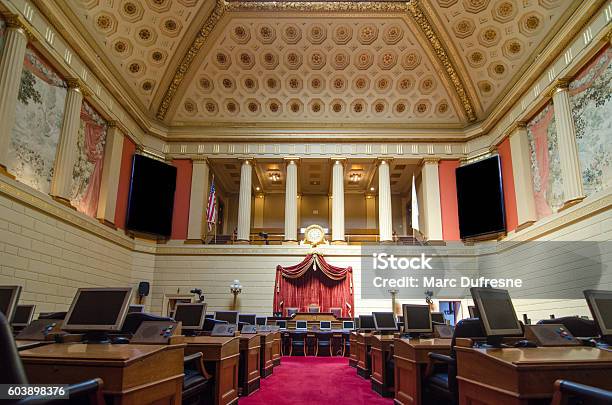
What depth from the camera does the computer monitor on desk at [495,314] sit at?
308 centimetres

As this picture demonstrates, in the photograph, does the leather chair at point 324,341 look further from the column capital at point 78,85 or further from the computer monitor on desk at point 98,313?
the column capital at point 78,85

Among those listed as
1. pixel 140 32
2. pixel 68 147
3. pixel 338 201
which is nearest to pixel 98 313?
pixel 68 147

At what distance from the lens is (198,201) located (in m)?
16.2

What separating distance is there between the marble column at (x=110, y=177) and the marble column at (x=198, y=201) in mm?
2954

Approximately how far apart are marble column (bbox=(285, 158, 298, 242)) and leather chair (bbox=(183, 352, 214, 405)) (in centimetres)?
1177

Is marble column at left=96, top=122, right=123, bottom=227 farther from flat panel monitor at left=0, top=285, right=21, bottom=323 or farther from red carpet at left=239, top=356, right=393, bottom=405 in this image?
flat panel monitor at left=0, top=285, right=21, bottom=323

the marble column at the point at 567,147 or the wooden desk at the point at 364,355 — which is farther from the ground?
the marble column at the point at 567,147

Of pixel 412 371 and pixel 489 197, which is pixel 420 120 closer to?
pixel 489 197

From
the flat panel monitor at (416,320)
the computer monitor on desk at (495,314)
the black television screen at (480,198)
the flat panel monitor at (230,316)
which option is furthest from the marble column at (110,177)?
the computer monitor on desk at (495,314)

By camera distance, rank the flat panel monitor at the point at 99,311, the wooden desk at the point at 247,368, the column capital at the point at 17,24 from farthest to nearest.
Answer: the column capital at the point at 17,24, the wooden desk at the point at 247,368, the flat panel monitor at the point at 99,311

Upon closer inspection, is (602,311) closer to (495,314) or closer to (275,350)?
(495,314)

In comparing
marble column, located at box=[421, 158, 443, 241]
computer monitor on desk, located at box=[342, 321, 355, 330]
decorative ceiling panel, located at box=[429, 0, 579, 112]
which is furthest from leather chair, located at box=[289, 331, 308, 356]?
decorative ceiling panel, located at box=[429, 0, 579, 112]

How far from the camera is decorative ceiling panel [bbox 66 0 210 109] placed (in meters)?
12.1

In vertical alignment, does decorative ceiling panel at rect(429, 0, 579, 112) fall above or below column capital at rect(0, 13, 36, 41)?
above
